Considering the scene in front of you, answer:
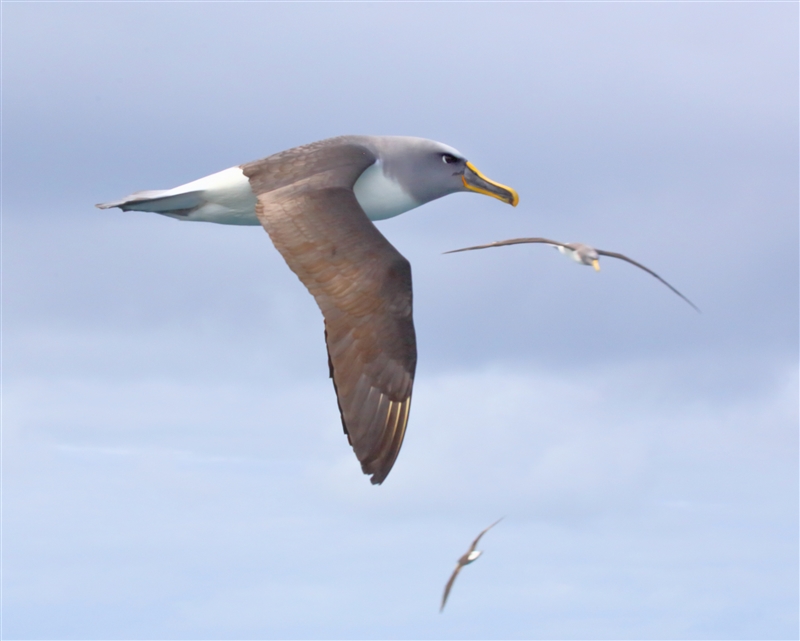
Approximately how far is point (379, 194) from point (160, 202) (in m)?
3.05

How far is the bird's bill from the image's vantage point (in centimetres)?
1789

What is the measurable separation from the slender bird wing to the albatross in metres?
0.01

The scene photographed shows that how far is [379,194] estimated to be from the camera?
16.8 meters

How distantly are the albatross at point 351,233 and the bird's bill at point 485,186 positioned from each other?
0.55 m

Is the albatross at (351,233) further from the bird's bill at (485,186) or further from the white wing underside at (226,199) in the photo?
the bird's bill at (485,186)

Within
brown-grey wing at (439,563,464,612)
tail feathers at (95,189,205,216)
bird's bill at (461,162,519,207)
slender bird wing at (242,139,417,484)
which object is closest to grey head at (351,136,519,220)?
bird's bill at (461,162,519,207)

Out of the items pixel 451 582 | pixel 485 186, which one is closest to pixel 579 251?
pixel 485 186

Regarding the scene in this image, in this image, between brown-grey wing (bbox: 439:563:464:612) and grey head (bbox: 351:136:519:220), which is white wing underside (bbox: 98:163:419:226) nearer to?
grey head (bbox: 351:136:519:220)

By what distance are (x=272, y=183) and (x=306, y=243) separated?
175cm

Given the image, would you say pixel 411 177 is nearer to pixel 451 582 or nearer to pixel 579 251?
pixel 579 251

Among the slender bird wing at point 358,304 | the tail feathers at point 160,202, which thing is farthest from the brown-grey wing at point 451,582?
the tail feathers at point 160,202

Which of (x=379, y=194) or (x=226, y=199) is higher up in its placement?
(x=226, y=199)

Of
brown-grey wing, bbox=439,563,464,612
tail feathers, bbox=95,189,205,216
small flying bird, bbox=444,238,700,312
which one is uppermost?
tail feathers, bbox=95,189,205,216

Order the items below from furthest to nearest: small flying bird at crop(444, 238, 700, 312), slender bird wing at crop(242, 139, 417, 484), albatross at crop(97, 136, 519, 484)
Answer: small flying bird at crop(444, 238, 700, 312) → albatross at crop(97, 136, 519, 484) → slender bird wing at crop(242, 139, 417, 484)
